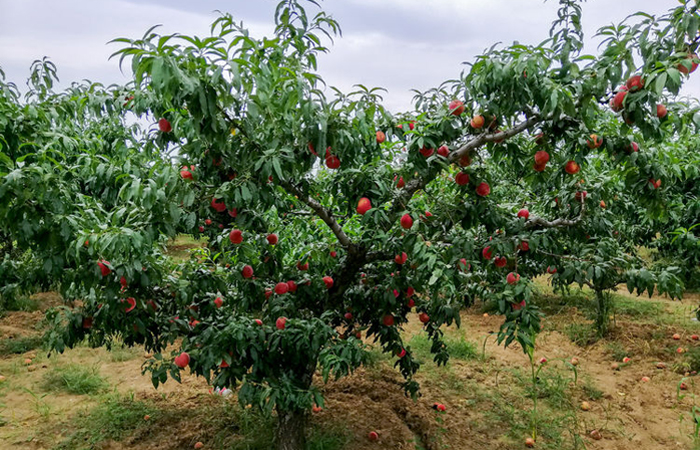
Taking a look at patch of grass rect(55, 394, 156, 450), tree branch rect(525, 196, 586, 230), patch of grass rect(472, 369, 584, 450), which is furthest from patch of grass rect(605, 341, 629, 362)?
patch of grass rect(55, 394, 156, 450)

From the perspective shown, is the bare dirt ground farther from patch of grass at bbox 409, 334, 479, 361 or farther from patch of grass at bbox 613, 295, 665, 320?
patch of grass at bbox 613, 295, 665, 320

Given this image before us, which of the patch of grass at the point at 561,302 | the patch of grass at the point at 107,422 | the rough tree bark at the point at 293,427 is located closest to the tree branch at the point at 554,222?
the rough tree bark at the point at 293,427

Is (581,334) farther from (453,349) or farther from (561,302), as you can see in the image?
(453,349)

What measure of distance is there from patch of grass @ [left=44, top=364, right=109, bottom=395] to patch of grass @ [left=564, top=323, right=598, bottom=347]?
16.1 feet

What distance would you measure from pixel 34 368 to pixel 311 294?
353cm

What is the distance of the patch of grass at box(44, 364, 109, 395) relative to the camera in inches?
161

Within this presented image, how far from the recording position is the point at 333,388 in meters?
4.01

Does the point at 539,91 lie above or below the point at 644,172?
above

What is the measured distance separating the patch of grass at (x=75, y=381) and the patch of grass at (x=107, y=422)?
32 cm

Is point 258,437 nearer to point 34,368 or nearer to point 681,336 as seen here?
point 34,368

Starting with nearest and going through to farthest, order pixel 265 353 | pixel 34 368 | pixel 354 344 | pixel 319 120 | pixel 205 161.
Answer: pixel 319 120
pixel 205 161
pixel 354 344
pixel 265 353
pixel 34 368

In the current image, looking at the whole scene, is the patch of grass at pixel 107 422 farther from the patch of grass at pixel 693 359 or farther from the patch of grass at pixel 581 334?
the patch of grass at pixel 693 359

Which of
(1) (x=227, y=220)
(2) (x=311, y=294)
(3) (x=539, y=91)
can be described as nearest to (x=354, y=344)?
(2) (x=311, y=294)

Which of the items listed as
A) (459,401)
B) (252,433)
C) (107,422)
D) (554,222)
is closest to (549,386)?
(459,401)
